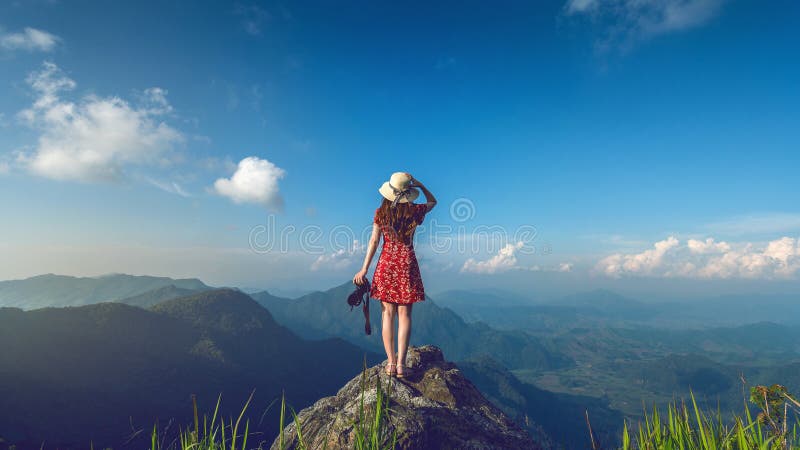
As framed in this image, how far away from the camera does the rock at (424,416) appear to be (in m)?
5.86

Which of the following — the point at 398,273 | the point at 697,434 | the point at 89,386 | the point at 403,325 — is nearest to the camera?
the point at 697,434

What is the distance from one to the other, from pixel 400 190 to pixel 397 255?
1.23 meters

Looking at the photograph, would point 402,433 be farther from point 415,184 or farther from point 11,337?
point 11,337

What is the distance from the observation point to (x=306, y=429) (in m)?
7.79

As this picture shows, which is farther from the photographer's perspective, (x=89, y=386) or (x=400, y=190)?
(x=89, y=386)

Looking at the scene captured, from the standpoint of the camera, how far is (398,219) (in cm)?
748

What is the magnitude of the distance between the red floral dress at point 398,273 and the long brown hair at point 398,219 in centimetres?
7

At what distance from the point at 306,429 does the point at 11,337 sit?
781 ft

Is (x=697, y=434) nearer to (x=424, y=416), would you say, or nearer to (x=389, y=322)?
(x=424, y=416)

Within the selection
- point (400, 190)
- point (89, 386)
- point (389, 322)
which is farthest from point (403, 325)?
point (89, 386)

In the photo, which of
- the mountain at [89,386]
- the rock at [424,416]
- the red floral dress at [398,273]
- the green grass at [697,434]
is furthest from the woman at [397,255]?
the mountain at [89,386]

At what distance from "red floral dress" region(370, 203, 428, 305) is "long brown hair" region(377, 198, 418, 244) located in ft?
0.22

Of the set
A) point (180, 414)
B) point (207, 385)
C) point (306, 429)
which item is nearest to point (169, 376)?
point (207, 385)

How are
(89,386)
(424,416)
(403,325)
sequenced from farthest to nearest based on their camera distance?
(89,386) → (403,325) → (424,416)
